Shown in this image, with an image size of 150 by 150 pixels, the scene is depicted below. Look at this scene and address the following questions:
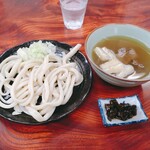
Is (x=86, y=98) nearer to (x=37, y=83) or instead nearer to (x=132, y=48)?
(x=37, y=83)

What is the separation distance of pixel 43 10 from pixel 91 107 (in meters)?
0.76

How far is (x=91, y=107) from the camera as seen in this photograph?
3.03 feet

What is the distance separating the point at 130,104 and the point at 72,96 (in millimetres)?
227

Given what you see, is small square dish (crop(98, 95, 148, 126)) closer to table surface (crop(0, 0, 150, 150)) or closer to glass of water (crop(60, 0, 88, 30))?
table surface (crop(0, 0, 150, 150))

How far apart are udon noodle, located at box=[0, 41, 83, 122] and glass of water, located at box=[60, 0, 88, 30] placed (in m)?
0.30

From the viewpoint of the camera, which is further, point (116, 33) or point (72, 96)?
point (116, 33)

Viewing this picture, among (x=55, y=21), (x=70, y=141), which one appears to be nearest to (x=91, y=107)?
(x=70, y=141)

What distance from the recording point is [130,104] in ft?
2.94

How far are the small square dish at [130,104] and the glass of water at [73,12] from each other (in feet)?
1.74

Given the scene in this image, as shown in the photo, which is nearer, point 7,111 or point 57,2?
point 7,111

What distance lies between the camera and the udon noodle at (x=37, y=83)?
0.85 meters

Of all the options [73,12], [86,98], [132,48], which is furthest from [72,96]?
[73,12]

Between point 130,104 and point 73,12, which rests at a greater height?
point 73,12

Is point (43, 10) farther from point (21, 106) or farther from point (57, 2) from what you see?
point (21, 106)
